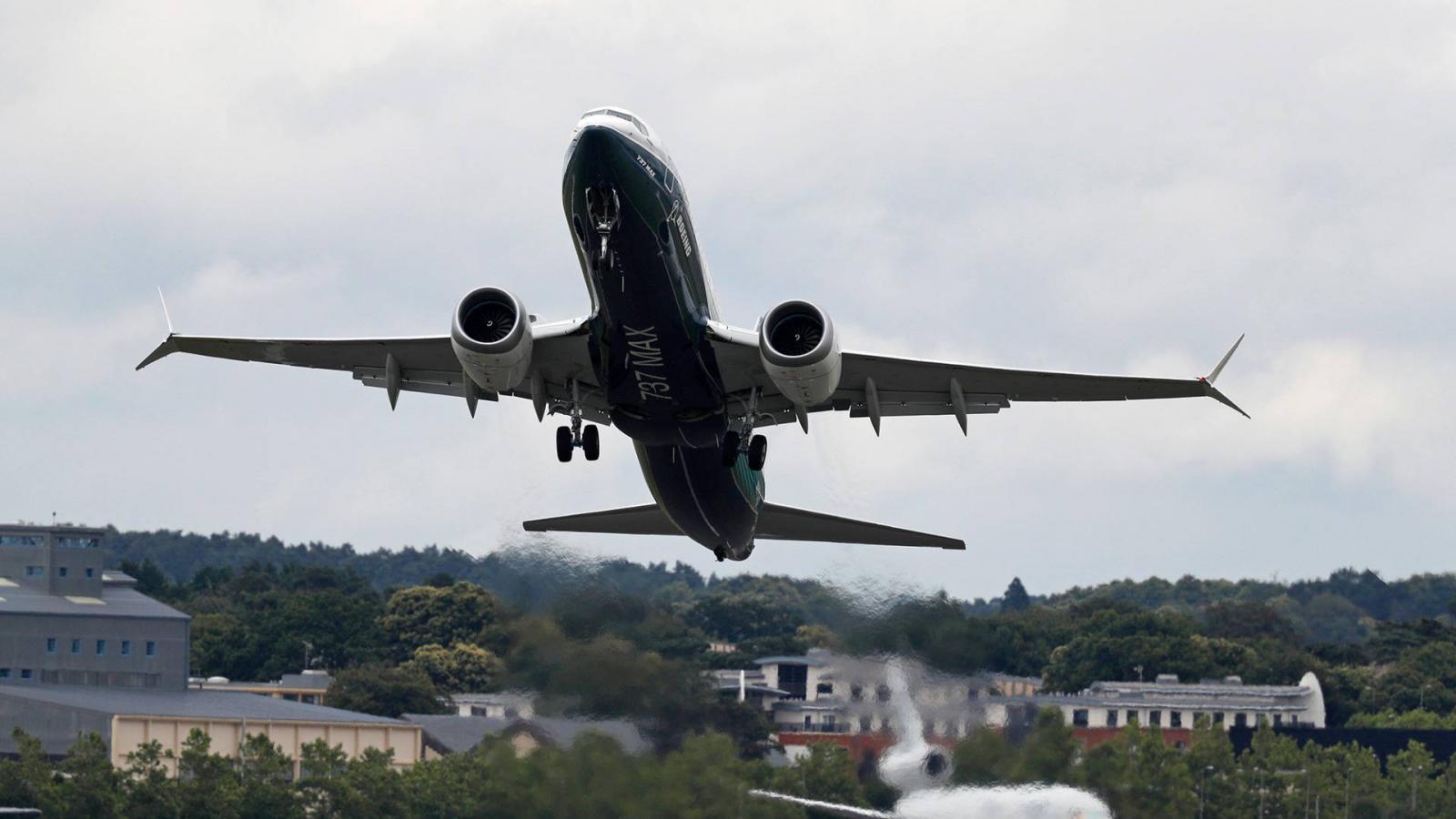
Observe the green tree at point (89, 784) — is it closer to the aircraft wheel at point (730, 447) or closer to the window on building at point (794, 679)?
the window on building at point (794, 679)

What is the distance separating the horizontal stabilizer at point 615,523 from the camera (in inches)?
1898

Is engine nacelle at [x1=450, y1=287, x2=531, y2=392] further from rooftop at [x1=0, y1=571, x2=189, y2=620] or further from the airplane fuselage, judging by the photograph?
rooftop at [x1=0, y1=571, x2=189, y2=620]

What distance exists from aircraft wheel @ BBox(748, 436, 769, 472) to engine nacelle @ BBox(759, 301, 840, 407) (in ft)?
11.5

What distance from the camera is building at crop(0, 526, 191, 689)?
9656 cm

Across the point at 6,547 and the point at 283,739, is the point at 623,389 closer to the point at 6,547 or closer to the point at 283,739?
the point at 283,739

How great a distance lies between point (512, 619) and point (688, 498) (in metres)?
8.44

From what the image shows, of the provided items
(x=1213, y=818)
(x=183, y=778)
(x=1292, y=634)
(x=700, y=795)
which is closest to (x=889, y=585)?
Answer: (x=700, y=795)

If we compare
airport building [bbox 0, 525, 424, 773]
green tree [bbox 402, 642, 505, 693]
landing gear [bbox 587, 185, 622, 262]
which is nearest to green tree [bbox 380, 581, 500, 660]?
green tree [bbox 402, 642, 505, 693]

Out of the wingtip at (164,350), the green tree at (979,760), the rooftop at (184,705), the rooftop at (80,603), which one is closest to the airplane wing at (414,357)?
the wingtip at (164,350)

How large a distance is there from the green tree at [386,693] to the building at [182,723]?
18.5 ft

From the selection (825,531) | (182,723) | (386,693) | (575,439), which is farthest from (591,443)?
(386,693)

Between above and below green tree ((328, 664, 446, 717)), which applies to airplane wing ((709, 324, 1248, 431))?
above

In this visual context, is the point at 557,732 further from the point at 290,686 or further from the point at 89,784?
the point at 290,686

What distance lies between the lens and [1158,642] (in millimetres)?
104000
